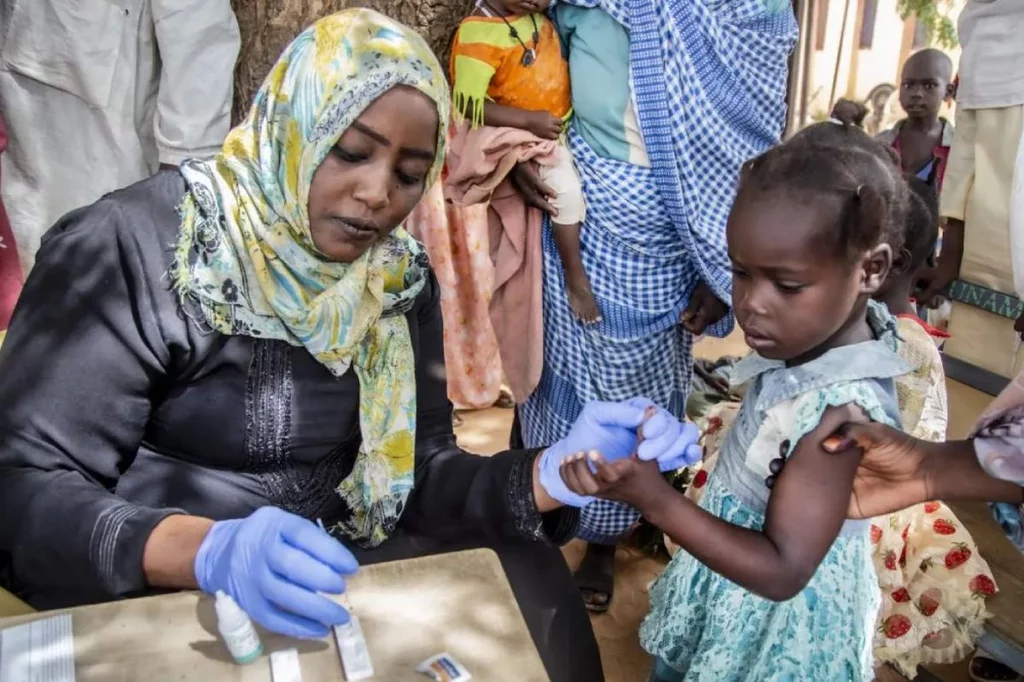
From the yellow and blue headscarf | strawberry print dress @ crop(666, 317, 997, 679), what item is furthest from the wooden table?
strawberry print dress @ crop(666, 317, 997, 679)

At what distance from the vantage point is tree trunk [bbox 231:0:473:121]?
228 cm

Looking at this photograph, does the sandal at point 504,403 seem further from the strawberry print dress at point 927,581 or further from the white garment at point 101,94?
the strawberry print dress at point 927,581

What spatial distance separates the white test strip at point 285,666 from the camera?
3.38ft

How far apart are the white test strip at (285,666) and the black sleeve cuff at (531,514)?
22.6 inches

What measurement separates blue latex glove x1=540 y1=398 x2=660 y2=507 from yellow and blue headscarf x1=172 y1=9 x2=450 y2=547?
0.32m

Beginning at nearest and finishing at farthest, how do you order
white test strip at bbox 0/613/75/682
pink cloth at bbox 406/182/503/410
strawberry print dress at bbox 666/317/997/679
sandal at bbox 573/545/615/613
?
white test strip at bbox 0/613/75/682
strawberry print dress at bbox 666/317/997/679
sandal at bbox 573/545/615/613
pink cloth at bbox 406/182/503/410

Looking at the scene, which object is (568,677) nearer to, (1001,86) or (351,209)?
(351,209)

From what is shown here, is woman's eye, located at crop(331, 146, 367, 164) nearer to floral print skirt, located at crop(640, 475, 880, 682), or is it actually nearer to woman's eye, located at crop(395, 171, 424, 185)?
woman's eye, located at crop(395, 171, 424, 185)

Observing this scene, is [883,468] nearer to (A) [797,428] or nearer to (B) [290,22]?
(A) [797,428]

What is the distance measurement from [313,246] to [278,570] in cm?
61

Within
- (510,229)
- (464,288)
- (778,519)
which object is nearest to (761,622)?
(778,519)

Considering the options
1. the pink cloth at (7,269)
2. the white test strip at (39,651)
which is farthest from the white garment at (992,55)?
the pink cloth at (7,269)

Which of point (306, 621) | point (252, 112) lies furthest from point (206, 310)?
point (306, 621)

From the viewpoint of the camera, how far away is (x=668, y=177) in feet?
7.26
